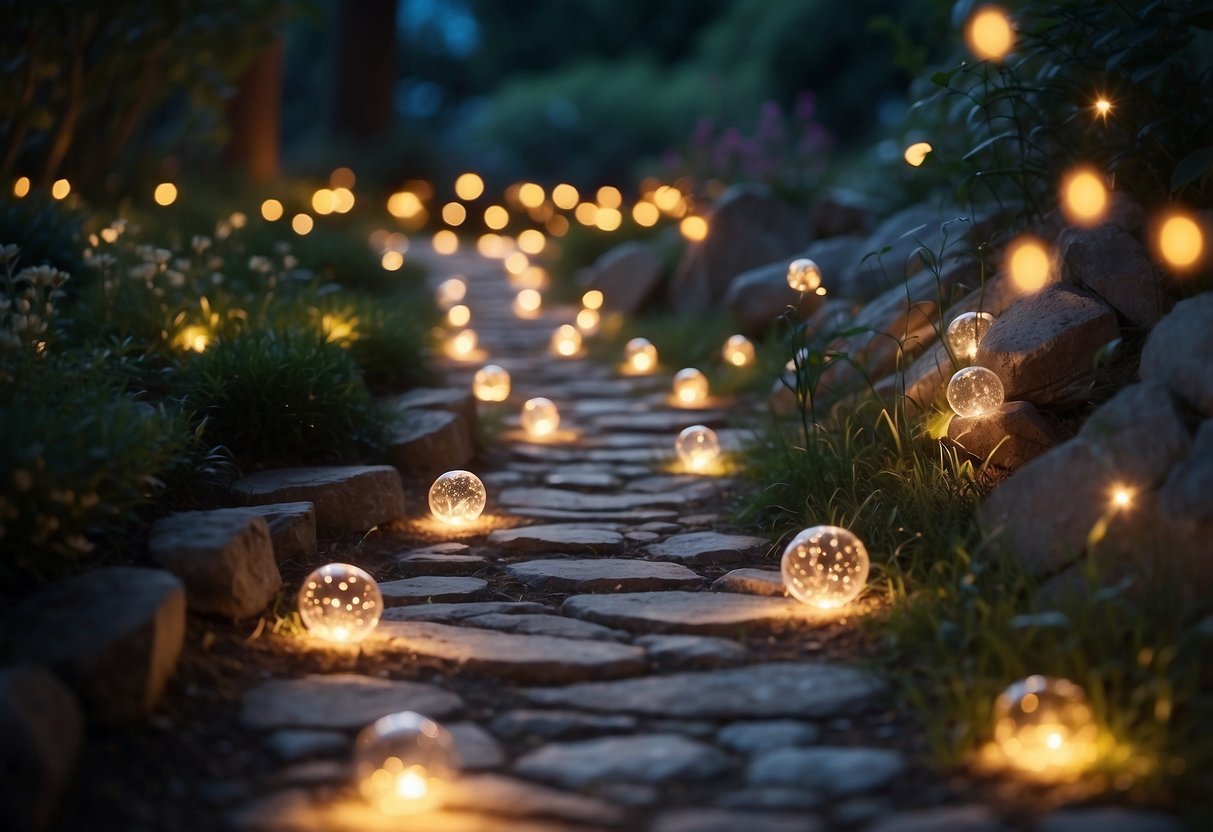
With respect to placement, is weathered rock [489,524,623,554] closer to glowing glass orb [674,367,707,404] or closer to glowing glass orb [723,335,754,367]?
glowing glass orb [674,367,707,404]

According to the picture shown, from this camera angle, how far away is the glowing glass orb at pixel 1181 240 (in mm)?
3357

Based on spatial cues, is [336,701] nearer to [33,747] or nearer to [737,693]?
[33,747]

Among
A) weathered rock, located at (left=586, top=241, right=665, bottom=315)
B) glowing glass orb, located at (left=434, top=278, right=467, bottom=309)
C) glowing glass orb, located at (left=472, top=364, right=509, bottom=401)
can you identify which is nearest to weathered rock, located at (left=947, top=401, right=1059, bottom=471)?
glowing glass orb, located at (left=472, top=364, right=509, bottom=401)

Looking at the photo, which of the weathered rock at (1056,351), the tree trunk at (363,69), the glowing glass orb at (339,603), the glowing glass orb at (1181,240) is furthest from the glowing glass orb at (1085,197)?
the tree trunk at (363,69)

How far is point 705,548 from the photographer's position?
3.96 m

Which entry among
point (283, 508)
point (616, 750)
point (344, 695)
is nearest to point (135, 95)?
point (283, 508)

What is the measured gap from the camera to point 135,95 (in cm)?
747

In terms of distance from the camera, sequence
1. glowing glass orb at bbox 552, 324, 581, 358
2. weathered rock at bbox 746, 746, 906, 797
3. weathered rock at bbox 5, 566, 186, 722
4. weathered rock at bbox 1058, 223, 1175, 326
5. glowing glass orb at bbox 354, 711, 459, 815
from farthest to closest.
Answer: glowing glass orb at bbox 552, 324, 581, 358 < weathered rock at bbox 1058, 223, 1175, 326 < weathered rock at bbox 5, 566, 186, 722 < weathered rock at bbox 746, 746, 906, 797 < glowing glass orb at bbox 354, 711, 459, 815

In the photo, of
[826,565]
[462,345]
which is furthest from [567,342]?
[826,565]

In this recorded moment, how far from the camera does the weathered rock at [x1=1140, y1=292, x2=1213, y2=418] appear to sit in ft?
9.77

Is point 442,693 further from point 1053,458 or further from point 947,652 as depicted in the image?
point 1053,458

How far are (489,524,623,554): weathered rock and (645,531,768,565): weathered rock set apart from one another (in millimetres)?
158

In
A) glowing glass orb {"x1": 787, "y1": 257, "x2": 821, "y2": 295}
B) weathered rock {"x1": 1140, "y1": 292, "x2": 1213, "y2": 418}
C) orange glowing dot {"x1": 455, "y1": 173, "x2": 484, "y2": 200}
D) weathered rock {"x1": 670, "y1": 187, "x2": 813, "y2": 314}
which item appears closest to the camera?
weathered rock {"x1": 1140, "y1": 292, "x2": 1213, "y2": 418}

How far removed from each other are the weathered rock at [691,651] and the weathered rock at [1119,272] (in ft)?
5.85
